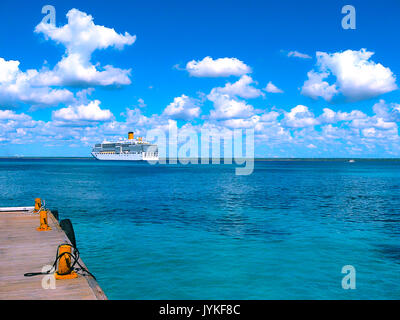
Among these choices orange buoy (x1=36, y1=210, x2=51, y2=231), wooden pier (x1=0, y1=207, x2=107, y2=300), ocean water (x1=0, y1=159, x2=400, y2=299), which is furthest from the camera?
orange buoy (x1=36, y1=210, x2=51, y2=231)

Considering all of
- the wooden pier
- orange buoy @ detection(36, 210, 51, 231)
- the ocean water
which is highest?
orange buoy @ detection(36, 210, 51, 231)

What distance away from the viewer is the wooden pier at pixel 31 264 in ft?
26.2

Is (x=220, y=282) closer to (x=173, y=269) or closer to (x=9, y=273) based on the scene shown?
(x=173, y=269)

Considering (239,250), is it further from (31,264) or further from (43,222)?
(31,264)

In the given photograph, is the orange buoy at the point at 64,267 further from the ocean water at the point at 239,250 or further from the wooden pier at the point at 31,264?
the ocean water at the point at 239,250

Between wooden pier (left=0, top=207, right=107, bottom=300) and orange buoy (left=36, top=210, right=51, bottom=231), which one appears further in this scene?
orange buoy (left=36, top=210, right=51, bottom=231)

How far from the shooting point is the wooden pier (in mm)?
7988

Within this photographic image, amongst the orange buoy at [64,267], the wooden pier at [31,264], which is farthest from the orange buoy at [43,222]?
the orange buoy at [64,267]

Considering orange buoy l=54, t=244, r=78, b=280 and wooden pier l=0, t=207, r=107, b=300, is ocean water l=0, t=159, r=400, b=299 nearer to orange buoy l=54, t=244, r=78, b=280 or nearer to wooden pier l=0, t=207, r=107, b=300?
wooden pier l=0, t=207, r=107, b=300

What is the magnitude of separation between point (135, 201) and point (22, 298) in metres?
29.4

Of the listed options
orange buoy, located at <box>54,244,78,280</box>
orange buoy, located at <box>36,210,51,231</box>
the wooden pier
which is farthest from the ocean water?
orange buoy, located at <box>54,244,78,280</box>

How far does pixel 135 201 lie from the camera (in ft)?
121
